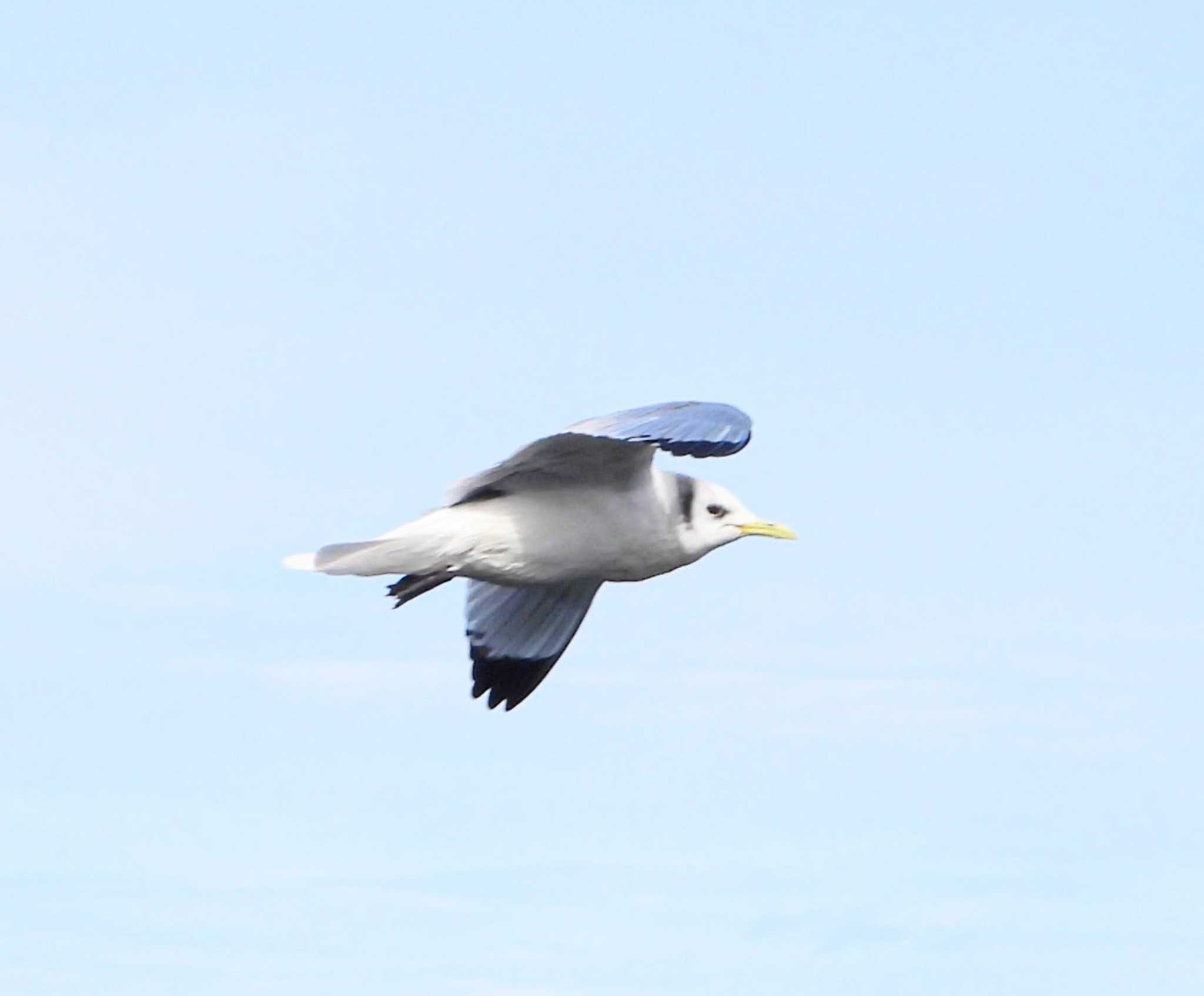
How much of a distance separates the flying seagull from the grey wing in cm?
140

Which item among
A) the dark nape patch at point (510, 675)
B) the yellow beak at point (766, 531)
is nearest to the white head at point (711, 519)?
the yellow beak at point (766, 531)

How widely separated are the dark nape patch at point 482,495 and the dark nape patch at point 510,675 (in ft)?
7.85

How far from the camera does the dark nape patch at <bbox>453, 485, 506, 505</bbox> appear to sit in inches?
525

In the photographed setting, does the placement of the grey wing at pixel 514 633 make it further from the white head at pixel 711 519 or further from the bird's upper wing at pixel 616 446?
the bird's upper wing at pixel 616 446

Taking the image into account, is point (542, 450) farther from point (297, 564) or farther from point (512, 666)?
point (512, 666)

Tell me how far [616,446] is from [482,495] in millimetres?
955

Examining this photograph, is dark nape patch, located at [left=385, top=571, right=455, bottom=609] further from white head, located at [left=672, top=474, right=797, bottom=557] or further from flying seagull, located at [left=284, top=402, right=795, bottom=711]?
white head, located at [left=672, top=474, right=797, bottom=557]

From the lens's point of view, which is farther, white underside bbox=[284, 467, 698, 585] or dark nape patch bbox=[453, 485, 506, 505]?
dark nape patch bbox=[453, 485, 506, 505]

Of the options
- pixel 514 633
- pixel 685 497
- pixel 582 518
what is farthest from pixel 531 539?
pixel 514 633

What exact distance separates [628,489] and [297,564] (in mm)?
2040

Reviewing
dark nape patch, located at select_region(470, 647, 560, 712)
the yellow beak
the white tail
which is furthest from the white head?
dark nape patch, located at select_region(470, 647, 560, 712)

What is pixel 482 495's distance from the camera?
43.9ft

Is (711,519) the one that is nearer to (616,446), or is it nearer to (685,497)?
(685,497)

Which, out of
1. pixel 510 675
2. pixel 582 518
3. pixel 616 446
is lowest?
pixel 510 675
